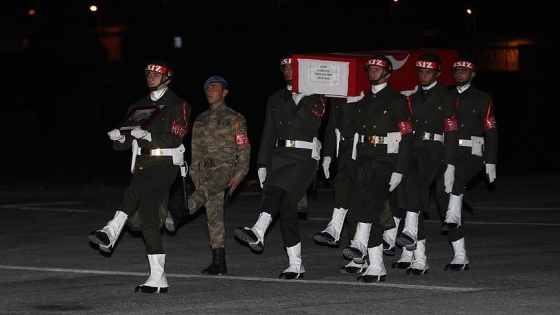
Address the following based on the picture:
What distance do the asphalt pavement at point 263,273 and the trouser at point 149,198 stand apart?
539 millimetres

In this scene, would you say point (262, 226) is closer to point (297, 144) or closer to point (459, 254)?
point (297, 144)

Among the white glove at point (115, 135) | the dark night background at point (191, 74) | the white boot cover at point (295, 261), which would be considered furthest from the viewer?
the dark night background at point (191, 74)

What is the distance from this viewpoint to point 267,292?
1089cm

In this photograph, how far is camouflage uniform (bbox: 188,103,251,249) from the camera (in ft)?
40.0

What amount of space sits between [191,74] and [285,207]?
20046 mm

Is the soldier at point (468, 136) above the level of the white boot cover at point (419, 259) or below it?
above

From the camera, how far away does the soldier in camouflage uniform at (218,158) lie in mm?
12219

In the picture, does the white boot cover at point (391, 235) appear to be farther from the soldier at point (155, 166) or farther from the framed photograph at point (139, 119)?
the framed photograph at point (139, 119)

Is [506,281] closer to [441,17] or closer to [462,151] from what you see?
[462,151]

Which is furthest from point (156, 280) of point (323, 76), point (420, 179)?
point (420, 179)

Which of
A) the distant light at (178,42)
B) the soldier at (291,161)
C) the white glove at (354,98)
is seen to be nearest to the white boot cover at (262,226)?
the soldier at (291,161)

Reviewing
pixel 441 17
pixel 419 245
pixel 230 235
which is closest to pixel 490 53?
pixel 441 17

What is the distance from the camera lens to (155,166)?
1123 cm

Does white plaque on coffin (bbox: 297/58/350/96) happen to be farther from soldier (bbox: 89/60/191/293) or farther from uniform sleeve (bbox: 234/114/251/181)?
soldier (bbox: 89/60/191/293)
